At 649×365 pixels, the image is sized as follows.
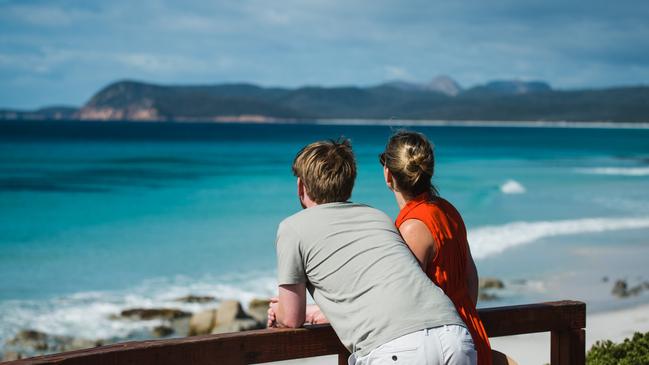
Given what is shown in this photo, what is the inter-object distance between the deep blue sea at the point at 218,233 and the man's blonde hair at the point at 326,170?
7.99 meters

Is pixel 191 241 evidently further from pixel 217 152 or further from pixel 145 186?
pixel 217 152

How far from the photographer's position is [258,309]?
10.7 m

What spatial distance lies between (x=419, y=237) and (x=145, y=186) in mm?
31623

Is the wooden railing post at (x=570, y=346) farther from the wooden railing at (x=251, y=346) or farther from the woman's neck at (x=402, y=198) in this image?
the woman's neck at (x=402, y=198)

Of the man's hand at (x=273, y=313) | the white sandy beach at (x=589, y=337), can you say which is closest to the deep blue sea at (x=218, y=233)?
the white sandy beach at (x=589, y=337)

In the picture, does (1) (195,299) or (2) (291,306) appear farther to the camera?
(1) (195,299)

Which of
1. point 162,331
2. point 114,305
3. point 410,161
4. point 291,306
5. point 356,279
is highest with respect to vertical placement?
point 410,161

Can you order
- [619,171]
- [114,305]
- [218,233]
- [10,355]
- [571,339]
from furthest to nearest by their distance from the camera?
[619,171] < [218,233] < [114,305] < [10,355] < [571,339]

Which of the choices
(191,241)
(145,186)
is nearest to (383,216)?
(191,241)

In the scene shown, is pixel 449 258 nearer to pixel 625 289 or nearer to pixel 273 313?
pixel 273 313

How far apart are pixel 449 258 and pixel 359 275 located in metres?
0.43

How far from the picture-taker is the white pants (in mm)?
2324

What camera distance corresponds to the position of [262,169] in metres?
42.2

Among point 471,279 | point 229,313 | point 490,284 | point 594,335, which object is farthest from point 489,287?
point 471,279
